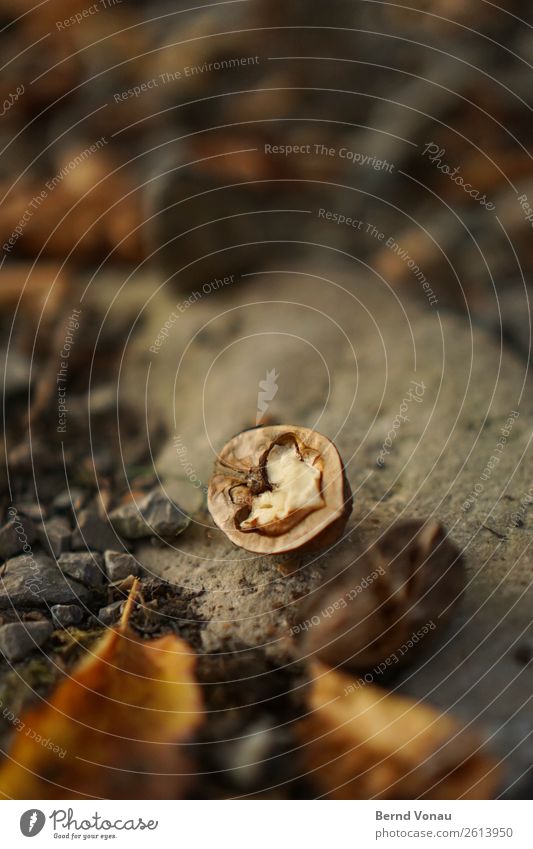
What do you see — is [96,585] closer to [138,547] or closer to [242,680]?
[138,547]

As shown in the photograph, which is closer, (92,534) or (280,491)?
(280,491)

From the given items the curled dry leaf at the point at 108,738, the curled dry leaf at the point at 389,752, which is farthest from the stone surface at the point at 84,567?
the curled dry leaf at the point at 389,752

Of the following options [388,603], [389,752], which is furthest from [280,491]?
[389,752]

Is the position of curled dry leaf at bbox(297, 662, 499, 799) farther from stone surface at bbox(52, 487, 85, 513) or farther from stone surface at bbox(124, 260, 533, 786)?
stone surface at bbox(52, 487, 85, 513)

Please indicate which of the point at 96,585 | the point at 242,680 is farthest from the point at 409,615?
the point at 96,585

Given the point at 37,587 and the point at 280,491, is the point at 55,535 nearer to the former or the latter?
the point at 37,587
